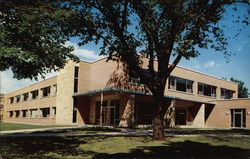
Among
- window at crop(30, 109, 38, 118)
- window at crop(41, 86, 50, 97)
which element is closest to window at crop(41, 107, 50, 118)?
window at crop(41, 86, 50, 97)

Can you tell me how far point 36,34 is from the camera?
8.12 m

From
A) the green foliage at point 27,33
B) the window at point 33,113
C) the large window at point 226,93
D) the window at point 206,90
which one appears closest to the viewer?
the green foliage at point 27,33

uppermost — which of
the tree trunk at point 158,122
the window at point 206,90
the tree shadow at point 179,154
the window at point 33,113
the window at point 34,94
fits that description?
the window at point 206,90

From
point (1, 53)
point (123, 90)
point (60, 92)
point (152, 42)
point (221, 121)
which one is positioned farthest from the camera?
point (221, 121)

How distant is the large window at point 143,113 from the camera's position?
89.5 ft

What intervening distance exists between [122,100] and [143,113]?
3.68 m

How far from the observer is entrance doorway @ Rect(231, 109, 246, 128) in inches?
1294

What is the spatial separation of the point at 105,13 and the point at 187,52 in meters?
5.10

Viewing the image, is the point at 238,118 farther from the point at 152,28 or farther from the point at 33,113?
the point at 33,113

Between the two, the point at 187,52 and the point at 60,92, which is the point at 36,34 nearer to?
the point at 187,52

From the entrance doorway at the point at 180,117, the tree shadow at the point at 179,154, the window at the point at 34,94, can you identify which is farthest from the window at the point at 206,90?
the tree shadow at the point at 179,154

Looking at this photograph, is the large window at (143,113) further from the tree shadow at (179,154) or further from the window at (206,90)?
the tree shadow at (179,154)

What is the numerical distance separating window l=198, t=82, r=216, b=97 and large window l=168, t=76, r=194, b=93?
7.71 feet

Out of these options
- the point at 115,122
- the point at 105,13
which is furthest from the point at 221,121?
the point at 105,13
